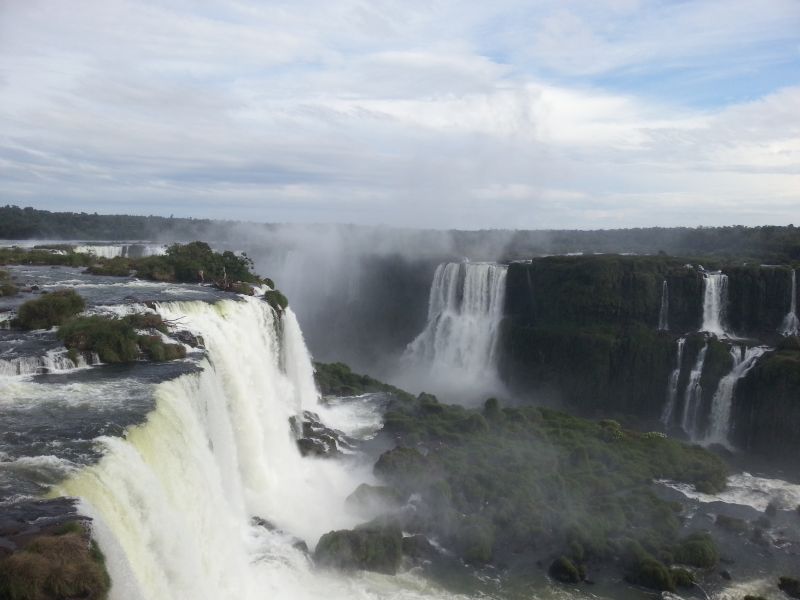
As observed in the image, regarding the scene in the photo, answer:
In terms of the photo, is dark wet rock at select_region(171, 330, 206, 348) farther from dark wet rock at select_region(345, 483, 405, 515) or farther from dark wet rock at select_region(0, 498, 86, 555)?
dark wet rock at select_region(0, 498, 86, 555)

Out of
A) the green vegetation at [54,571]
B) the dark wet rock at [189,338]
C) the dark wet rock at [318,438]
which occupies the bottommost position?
the dark wet rock at [318,438]

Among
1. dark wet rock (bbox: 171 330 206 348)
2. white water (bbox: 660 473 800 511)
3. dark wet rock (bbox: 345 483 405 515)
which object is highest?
dark wet rock (bbox: 171 330 206 348)

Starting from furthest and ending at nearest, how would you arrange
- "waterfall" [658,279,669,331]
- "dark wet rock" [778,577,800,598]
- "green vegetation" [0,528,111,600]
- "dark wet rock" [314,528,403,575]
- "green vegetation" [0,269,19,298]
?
"waterfall" [658,279,669,331], "green vegetation" [0,269,19,298], "dark wet rock" [778,577,800,598], "dark wet rock" [314,528,403,575], "green vegetation" [0,528,111,600]

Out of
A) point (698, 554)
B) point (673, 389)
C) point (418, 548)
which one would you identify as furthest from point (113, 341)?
point (673, 389)

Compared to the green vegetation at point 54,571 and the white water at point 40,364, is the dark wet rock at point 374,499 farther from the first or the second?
the green vegetation at point 54,571

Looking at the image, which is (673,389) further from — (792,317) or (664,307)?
(792,317)

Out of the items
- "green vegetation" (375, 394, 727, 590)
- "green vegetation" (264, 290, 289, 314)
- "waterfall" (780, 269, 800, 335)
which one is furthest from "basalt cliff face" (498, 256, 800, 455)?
"green vegetation" (264, 290, 289, 314)

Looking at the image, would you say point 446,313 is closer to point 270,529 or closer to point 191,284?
point 191,284

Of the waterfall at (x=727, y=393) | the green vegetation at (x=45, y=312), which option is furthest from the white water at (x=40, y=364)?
the waterfall at (x=727, y=393)
